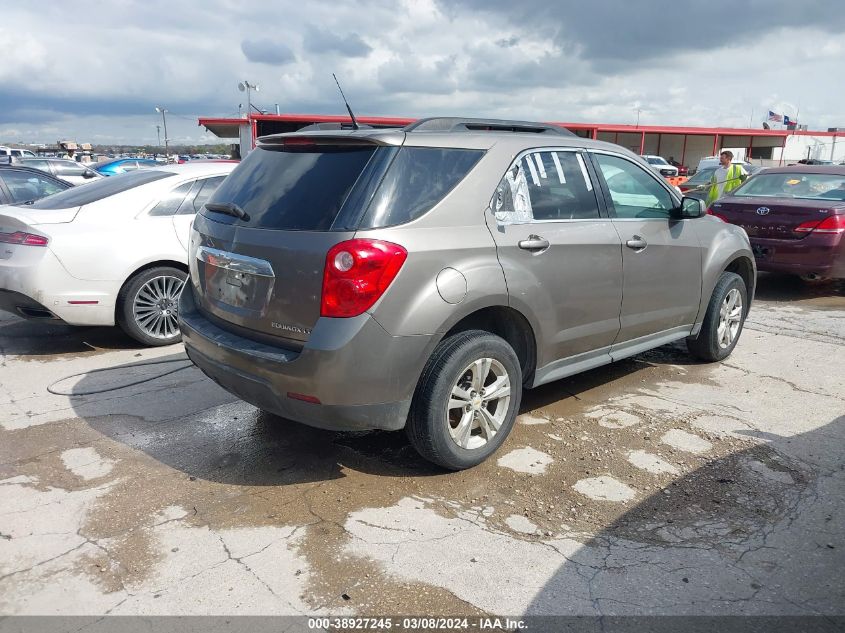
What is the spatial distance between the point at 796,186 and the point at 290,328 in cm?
825

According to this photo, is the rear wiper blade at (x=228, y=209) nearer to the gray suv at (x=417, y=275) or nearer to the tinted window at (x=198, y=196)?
the gray suv at (x=417, y=275)

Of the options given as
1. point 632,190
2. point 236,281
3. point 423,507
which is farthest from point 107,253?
point 632,190

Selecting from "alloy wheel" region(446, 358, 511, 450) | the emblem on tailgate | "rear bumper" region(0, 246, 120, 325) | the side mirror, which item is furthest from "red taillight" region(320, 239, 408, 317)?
"rear bumper" region(0, 246, 120, 325)

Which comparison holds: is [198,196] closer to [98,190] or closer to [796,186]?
[98,190]

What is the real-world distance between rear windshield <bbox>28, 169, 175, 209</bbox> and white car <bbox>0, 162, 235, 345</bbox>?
11 mm

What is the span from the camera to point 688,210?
A: 16.4ft

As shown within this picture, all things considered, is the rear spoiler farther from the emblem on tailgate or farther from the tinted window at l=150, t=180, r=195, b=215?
Result: the tinted window at l=150, t=180, r=195, b=215

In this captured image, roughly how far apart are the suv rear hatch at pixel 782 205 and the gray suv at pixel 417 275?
4.68m

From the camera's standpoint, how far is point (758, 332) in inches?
274

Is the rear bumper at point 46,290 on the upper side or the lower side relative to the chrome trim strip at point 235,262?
lower

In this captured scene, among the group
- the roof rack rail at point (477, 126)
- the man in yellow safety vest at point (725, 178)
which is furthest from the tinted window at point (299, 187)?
the man in yellow safety vest at point (725, 178)

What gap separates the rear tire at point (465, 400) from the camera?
138 inches

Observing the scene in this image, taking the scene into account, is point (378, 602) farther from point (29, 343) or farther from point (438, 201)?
point (29, 343)

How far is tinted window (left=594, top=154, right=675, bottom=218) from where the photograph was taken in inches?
180
